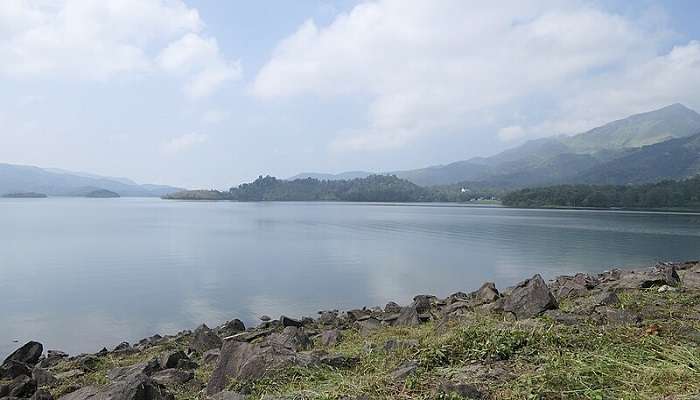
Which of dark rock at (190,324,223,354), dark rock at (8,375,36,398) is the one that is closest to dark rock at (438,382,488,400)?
dark rock at (8,375,36,398)

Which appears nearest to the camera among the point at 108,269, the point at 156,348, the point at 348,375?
the point at 348,375

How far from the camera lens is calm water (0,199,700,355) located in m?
23.1

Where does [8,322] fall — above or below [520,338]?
below

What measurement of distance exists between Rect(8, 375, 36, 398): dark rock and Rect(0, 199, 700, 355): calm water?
9.65 meters

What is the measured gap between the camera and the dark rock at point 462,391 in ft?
16.1

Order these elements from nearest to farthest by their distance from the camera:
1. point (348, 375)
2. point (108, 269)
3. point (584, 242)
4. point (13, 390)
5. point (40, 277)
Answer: point (348, 375), point (13, 390), point (40, 277), point (108, 269), point (584, 242)

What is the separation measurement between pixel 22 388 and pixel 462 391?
331 inches

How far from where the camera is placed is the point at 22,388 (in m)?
9.04

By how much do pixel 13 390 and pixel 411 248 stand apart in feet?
143

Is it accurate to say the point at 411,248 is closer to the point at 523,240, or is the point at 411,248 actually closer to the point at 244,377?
the point at 523,240

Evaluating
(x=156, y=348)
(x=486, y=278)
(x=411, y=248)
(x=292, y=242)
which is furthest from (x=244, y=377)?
(x=292, y=242)

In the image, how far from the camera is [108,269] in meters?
36.2

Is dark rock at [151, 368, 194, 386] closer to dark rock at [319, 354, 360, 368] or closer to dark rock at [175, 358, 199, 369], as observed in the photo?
dark rock at [175, 358, 199, 369]

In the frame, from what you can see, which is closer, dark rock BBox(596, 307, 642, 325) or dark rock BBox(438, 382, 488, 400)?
dark rock BBox(438, 382, 488, 400)
